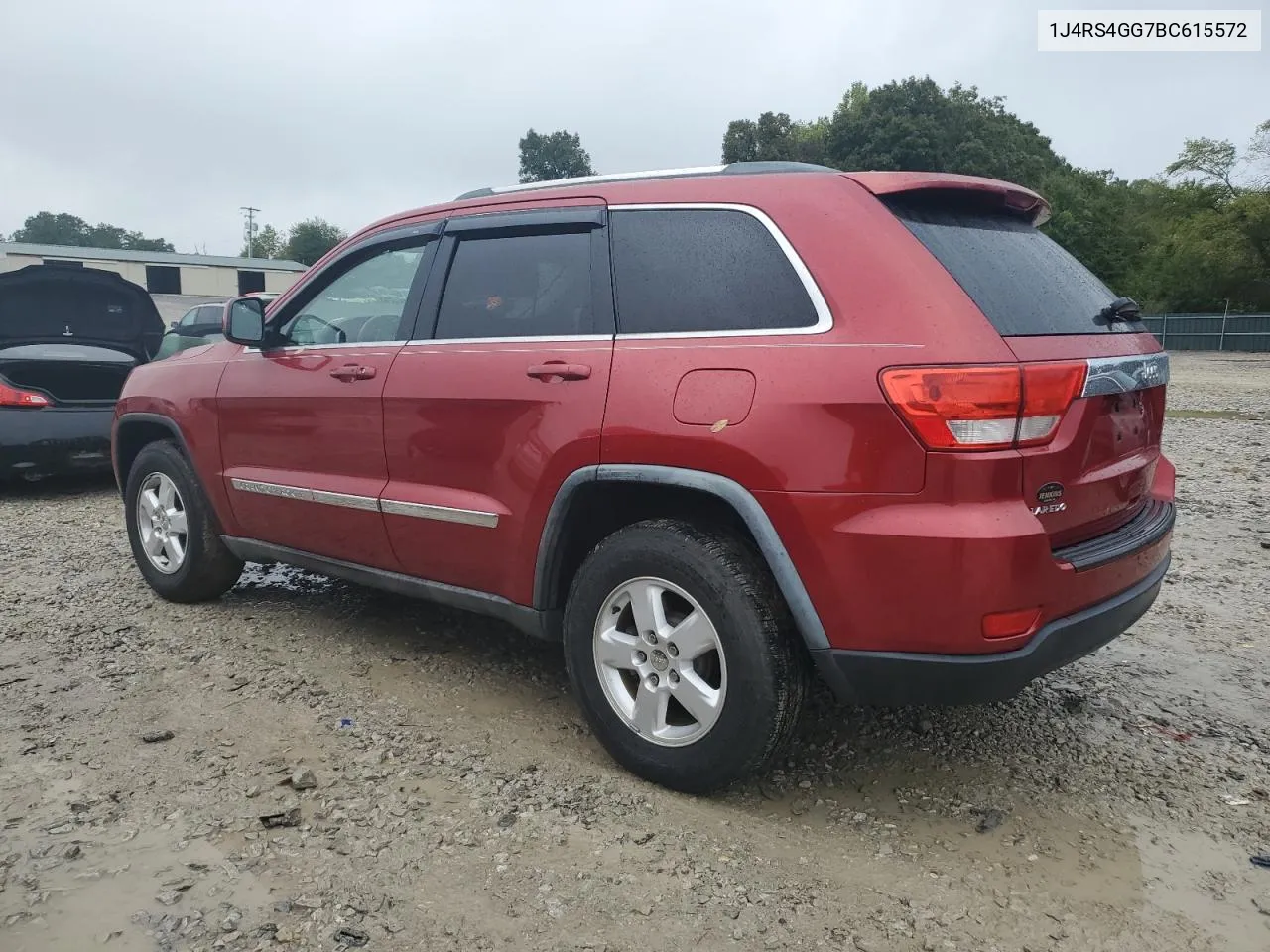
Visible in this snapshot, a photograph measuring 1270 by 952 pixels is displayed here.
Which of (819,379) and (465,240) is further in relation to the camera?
(465,240)

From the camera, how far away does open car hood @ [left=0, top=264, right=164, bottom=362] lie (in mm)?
7820

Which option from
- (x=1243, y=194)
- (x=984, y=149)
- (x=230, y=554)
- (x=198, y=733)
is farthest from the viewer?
(x=984, y=149)

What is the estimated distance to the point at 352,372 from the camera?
3.80 meters

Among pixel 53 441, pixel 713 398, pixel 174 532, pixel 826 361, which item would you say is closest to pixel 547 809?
pixel 713 398

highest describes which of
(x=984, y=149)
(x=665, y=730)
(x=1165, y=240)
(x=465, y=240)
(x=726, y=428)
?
(x=984, y=149)

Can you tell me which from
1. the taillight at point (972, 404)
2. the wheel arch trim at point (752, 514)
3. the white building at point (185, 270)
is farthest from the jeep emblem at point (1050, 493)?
the white building at point (185, 270)

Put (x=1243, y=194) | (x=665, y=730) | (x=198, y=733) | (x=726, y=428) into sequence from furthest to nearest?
(x=1243, y=194)
(x=198, y=733)
(x=665, y=730)
(x=726, y=428)

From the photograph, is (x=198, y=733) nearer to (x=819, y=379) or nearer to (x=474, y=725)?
(x=474, y=725)

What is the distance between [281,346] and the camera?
4223 mm

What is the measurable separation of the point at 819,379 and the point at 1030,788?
1506 millimetres

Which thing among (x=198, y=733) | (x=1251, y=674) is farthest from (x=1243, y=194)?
(x=198, y=733)

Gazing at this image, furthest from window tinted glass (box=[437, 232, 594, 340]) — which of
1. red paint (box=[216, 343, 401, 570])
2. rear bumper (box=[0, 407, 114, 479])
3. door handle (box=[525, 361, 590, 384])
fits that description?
rear bumper (box=[0, 407, 114, 479])

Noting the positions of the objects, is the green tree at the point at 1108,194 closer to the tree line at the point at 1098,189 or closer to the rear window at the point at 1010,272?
the tree line at the point at 1098,189

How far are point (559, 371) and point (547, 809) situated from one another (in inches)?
51.9
